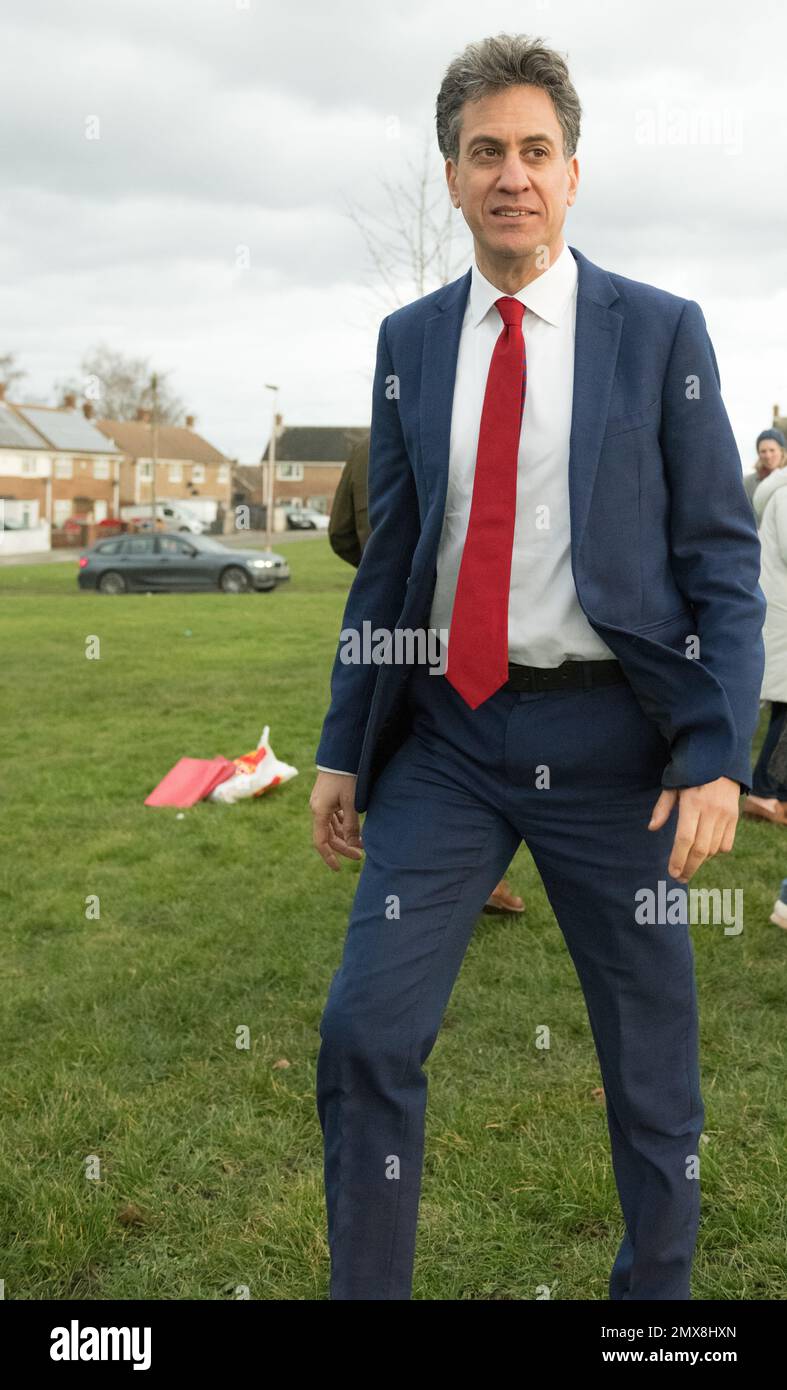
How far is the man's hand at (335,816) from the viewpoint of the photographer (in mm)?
2912

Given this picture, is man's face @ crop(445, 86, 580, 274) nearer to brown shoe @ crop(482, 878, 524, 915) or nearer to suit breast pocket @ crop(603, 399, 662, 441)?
suit breast pocket @ crop(603, 399, 662, 441)

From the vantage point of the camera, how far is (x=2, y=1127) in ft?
13.0

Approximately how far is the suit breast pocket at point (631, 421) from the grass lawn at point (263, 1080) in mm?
1906

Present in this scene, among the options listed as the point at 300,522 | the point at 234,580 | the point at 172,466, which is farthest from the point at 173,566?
the point at 172,466

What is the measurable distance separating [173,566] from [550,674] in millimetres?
28921

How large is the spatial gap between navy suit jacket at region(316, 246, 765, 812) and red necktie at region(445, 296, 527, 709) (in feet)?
0.29

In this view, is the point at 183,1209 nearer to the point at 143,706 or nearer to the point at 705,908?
the point at 705,908

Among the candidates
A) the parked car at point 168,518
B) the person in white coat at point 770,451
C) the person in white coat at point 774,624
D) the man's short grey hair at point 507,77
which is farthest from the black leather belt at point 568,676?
the parked car at point 168,518

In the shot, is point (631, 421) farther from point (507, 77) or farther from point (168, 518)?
point (168, 518)

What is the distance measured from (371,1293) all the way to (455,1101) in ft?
5.40

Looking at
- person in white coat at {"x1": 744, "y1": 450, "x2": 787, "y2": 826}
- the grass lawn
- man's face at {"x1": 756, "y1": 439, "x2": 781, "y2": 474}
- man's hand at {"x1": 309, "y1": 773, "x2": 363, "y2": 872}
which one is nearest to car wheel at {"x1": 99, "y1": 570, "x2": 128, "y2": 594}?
man's face at {"x1": 756, "y1": 439, "x2": 781, "y2": 474}

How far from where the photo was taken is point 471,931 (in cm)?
264

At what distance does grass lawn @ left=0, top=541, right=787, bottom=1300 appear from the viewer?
327cm

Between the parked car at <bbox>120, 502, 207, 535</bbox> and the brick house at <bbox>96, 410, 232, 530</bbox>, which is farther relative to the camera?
the brick house at <bbox>96, 410, 232, 530</bbox>
